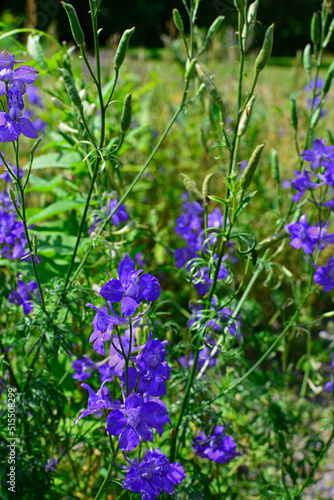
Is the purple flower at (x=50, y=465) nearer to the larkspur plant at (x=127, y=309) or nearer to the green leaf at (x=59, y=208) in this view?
the larkspur plant at (x=127, y=309)

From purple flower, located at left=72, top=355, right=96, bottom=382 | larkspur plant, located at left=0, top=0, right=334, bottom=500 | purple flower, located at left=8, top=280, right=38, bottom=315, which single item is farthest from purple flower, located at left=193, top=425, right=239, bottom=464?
purple flower, located at left=8, top=280, right=38, bottom=315

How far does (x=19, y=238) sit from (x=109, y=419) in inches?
29.6

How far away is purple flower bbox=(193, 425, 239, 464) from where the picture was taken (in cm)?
121

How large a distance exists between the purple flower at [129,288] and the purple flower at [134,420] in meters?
0.15

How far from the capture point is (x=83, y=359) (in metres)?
1.14

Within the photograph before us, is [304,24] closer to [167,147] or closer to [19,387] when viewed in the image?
[167,147]

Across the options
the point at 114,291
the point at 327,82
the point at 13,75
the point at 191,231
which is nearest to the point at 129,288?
the point at 114,291

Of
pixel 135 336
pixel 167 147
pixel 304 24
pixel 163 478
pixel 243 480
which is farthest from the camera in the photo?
pixel 304 24

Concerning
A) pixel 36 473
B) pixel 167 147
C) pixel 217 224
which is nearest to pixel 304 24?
pixel 167 147

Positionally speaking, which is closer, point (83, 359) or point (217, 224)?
point (83, 359)

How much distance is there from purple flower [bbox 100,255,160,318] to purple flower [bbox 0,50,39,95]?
A: 0.39 metres

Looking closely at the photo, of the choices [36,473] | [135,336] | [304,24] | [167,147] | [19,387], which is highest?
[304,24]

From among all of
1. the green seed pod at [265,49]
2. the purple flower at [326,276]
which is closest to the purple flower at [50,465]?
the purple flower at [326,276]

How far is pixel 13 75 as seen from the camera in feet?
2.76
